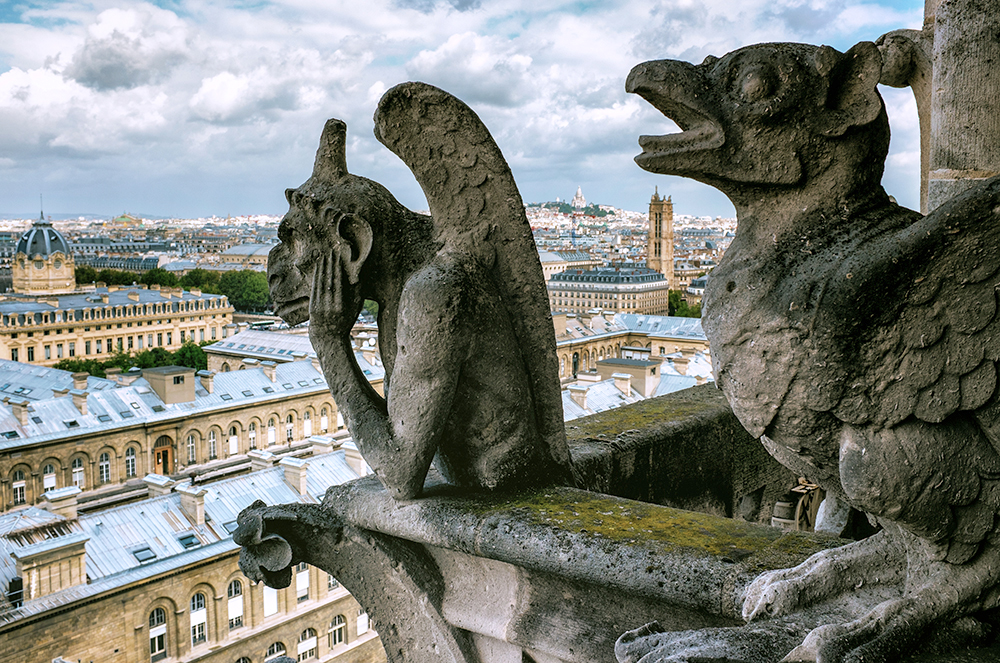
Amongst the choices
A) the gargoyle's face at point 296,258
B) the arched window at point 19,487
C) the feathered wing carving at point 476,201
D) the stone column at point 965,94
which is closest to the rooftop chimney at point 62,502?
the arched window at point 19,487

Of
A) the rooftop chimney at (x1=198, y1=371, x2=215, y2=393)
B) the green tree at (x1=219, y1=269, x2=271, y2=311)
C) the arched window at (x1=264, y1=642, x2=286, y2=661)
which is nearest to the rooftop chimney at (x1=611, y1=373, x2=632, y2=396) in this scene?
the arched window at (x1=264, y1=642, x2=286, y2=661)

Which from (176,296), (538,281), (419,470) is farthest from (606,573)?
(176,296)

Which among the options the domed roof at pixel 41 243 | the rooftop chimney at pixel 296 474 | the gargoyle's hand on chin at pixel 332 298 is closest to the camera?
the gargoyle's hand on chin at pixel 332 298

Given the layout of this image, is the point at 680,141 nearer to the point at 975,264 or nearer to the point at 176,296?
the point at 975,264

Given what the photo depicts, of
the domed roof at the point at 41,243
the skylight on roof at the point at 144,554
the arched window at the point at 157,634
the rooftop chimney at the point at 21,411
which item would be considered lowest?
the arched window at the point at 157,634

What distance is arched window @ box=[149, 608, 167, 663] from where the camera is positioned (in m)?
16.9

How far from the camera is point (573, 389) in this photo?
24.4m

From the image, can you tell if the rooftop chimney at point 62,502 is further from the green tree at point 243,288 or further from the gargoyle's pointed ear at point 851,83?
the green tree at point 243,288

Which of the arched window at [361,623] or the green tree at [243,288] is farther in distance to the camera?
the green tree at [243,288]

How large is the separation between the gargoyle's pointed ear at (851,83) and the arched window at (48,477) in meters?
27.2

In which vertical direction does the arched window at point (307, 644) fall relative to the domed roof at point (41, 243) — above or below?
below

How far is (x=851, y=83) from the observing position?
2010mm

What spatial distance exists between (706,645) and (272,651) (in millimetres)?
18606

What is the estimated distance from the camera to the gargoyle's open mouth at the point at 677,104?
2.07 m
